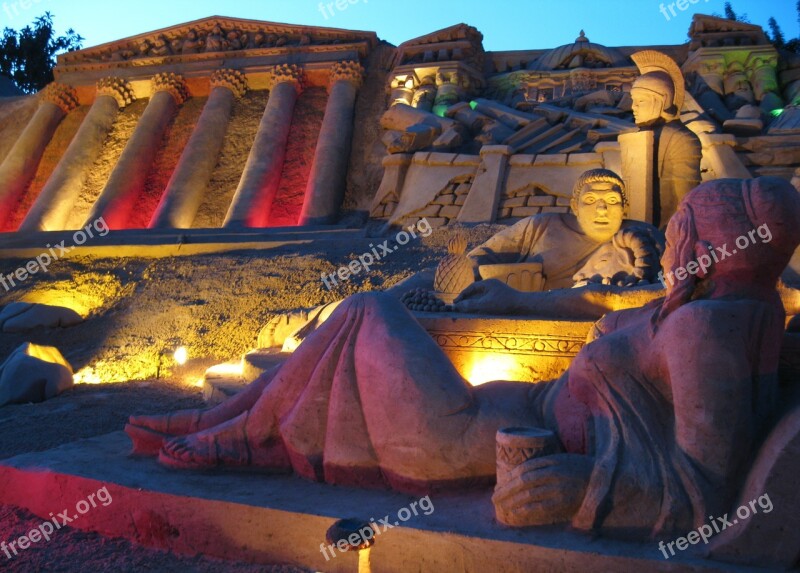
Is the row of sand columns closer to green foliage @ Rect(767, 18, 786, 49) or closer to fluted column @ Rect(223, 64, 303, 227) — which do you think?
fluted column @ Rect(223, 64, 303, 227)

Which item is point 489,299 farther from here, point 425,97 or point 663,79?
point 425,97

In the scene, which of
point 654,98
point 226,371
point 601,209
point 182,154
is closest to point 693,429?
point 601,209

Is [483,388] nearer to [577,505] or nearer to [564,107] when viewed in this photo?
[577,505]

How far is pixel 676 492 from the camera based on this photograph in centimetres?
178

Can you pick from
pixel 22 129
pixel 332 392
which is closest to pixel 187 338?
pixel 332 392

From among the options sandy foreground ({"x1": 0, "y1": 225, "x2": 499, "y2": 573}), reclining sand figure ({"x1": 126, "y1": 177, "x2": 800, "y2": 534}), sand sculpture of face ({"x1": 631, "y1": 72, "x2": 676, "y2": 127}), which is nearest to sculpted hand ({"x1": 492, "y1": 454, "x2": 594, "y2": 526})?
reclining sand figure ({"x1": 126, "y1": 177, "x2": 800, "y2": 534})

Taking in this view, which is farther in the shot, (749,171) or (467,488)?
(749,171)

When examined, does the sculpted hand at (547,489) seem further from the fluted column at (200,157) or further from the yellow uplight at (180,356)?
the fluted column at (200,157)

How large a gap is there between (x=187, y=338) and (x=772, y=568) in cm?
629

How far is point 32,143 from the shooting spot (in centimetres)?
1455

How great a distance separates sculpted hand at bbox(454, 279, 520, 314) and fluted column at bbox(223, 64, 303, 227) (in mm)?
8474

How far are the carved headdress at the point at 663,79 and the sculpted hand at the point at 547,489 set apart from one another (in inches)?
178

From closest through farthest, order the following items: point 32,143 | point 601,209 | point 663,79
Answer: point 601,209, point 663,79, point 32,143

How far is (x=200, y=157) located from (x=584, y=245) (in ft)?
35.4
